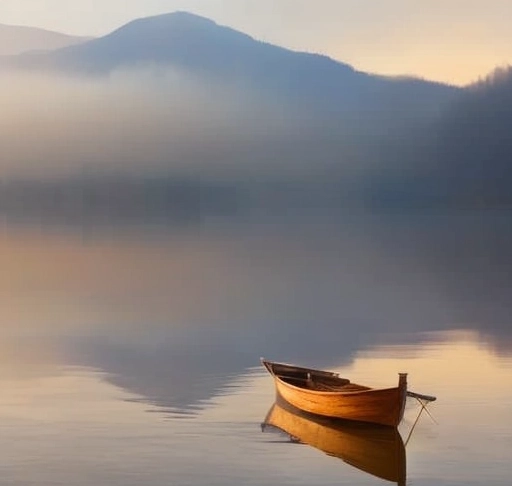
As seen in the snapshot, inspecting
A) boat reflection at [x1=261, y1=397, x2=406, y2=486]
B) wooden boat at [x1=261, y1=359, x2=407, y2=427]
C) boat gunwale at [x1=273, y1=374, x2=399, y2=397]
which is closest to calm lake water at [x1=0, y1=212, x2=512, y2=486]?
boat reflection at [x1=261, y1=397, x2=406, y2=486]

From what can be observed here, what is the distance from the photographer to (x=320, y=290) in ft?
145

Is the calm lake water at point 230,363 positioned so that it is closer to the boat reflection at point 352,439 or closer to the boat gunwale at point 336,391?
the boat reflection at point 352,439

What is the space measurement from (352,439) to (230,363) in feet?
28.7

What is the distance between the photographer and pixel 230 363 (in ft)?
85.2

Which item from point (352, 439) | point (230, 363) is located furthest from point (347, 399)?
point (230, 363)

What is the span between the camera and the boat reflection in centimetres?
1631

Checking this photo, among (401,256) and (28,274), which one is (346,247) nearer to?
(401,256)

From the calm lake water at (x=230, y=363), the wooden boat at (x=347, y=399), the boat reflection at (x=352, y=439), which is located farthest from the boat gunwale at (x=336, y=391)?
the calm lake water at (x=230, y=363)

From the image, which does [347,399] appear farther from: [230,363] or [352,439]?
[230,363]

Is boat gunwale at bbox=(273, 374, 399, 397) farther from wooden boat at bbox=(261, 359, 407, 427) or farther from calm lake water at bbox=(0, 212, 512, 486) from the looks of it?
calm lake water at bbox=(0, 212, 512, 486)

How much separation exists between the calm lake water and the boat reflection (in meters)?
0.07

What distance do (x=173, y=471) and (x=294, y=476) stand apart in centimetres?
181

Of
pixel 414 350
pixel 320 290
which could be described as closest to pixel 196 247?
pixel 320 290

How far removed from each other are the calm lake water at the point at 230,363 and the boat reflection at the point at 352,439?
0.07 metres
